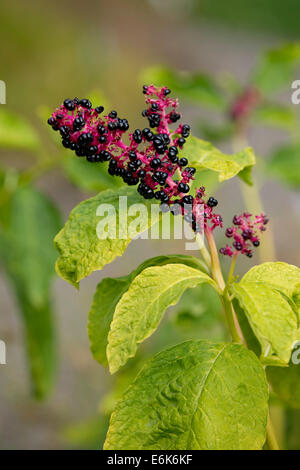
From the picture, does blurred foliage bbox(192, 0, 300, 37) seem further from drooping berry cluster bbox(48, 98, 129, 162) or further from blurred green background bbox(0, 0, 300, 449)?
drooping berry cluster bbox(48, 98, 129, 162)

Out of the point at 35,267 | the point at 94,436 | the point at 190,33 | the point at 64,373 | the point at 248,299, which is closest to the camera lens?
the point at 248,299

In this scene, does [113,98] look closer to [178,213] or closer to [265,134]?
[265,134]

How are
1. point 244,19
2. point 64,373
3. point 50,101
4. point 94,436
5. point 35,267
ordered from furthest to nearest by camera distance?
point 244,19, point 50,101, point 64,373, point 94,436, point 35,267

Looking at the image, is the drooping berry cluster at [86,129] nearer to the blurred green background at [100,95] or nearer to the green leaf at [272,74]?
the blurred green background at [100,95]

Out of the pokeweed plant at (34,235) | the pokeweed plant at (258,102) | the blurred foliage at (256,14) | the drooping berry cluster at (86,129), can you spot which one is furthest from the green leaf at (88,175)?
the blurred foliage at (256,14)

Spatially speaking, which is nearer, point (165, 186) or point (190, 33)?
point (165, 186)

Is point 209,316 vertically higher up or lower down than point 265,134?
lower down
